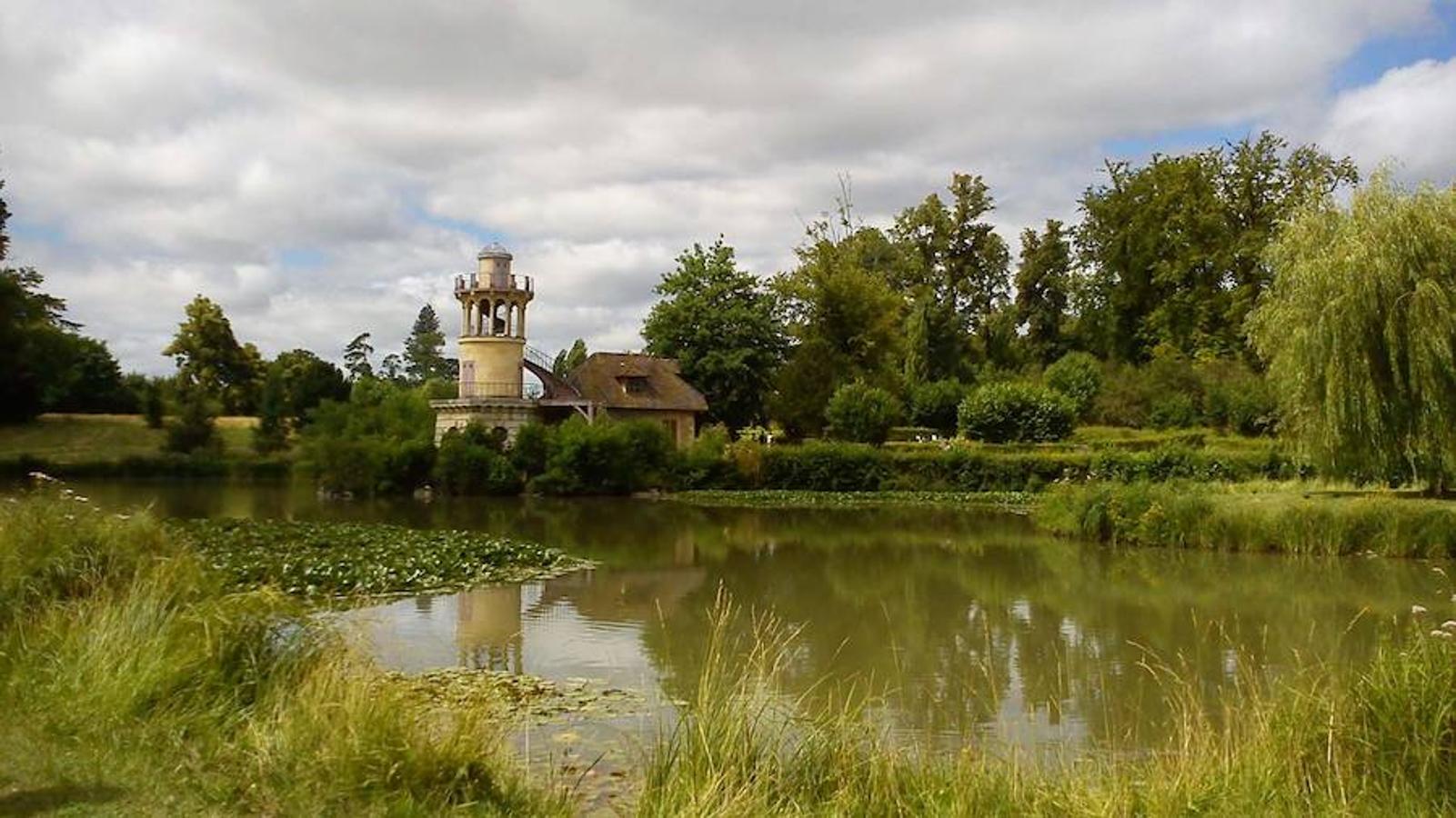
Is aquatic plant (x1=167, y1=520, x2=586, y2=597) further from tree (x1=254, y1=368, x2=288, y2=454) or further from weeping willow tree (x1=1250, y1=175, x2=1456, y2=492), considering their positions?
tree (x1=254, y1=368, x2=288, y2=454)

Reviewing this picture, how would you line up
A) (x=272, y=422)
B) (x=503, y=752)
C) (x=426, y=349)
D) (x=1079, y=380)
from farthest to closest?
(x=426, y=349), (x=1079, y=380), (x=272, y=422), (x=503, y=752)

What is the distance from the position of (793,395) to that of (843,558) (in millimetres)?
23859

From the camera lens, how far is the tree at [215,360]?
5316cm

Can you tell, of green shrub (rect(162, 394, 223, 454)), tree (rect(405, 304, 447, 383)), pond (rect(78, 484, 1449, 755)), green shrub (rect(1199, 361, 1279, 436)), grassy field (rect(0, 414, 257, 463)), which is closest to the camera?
pond (rect(78, 484, 1449, 755))

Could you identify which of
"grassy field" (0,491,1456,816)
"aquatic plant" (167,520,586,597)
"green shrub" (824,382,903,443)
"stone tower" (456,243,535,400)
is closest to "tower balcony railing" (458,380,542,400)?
"stone tower" (456,243,535,400)

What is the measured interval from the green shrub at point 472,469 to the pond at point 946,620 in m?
10.2

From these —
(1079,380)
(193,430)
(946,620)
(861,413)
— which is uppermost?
(1079,380)

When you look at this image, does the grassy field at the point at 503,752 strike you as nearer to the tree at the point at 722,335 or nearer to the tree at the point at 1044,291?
the tree at the point at 722,335

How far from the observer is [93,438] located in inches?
1864

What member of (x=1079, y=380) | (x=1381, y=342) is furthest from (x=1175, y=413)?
(x=1381, y=342)

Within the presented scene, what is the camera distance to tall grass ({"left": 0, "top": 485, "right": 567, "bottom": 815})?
222 inches

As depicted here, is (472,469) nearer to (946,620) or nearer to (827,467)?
(827,467)

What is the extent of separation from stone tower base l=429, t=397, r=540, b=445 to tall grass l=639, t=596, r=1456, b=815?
3572 centimetres

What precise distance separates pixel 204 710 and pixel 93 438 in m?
46.5
